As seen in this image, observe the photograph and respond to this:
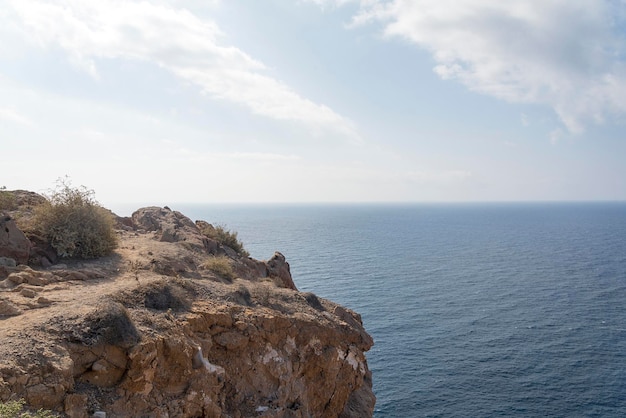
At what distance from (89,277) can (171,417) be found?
7.13 metres

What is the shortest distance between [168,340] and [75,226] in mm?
9237

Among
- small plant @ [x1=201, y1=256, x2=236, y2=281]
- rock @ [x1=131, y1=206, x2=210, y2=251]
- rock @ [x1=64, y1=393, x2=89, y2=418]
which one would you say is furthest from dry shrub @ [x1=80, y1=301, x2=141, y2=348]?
rock @ [x1=131, y1=206, x2=210, y2=251]

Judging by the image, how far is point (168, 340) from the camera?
12367 millimetres

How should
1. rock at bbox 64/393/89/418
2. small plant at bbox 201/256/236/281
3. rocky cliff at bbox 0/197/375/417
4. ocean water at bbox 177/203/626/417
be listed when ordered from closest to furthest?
rock at bbox 64/393/89/418, rocky cliff at bbox 0/197/375/417, small plant at bbox 201/256/236/281, ocean water at bbox 177/203/626/417

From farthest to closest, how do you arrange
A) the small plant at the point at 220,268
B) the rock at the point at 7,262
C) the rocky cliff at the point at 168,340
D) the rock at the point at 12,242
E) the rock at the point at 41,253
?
the small plant at the point at 220,268 → the rock at the point at 41,253 → the rock at the point at 12,242 → the rock at the point at 7,262 → the rocky cliff at the point at 168,340

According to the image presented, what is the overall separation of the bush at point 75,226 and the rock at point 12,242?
1.31 metres

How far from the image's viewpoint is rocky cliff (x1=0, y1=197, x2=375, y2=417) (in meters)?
10.5

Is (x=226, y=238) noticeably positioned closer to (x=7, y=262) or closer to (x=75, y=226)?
(x=75, y=226)

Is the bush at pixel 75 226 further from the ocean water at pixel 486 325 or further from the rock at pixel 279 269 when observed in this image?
the ocean water at pixel 486 325

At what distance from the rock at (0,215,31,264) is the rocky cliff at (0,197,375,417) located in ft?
0.16

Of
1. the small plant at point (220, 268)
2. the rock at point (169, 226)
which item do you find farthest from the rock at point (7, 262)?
the rock at point (169, 226)

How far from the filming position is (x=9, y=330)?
1069cm

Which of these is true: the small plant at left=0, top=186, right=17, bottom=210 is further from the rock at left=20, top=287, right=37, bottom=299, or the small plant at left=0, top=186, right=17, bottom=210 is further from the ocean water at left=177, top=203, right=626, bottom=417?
the ocean water at left=177, top=203, right=626, bottom=417

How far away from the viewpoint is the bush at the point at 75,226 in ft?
59.1
